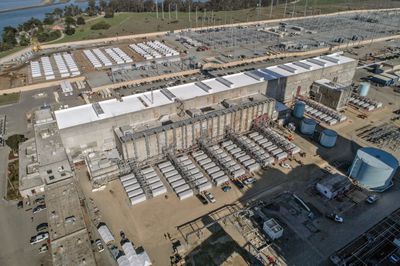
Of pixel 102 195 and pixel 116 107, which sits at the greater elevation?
pixel 116 107

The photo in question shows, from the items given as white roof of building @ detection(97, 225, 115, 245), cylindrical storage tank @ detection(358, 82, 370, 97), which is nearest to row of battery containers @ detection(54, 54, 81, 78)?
white roof of building @ detection(97, 225, 115, 245)

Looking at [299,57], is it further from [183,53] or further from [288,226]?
[288,226]

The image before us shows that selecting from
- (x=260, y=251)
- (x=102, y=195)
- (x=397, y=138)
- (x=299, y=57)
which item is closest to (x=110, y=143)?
(x=102, y=195)

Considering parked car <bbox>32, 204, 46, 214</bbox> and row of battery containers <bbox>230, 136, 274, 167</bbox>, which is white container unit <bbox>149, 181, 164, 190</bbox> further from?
parked car <bbox>32, 204, 46, 214</bbox>

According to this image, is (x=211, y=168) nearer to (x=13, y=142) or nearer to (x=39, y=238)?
(x=39, y=238)

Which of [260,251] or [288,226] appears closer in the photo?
[260,251]

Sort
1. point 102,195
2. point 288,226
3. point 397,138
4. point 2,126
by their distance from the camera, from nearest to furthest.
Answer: point 288,226, point 102,195, point 397,138, point 2,126
